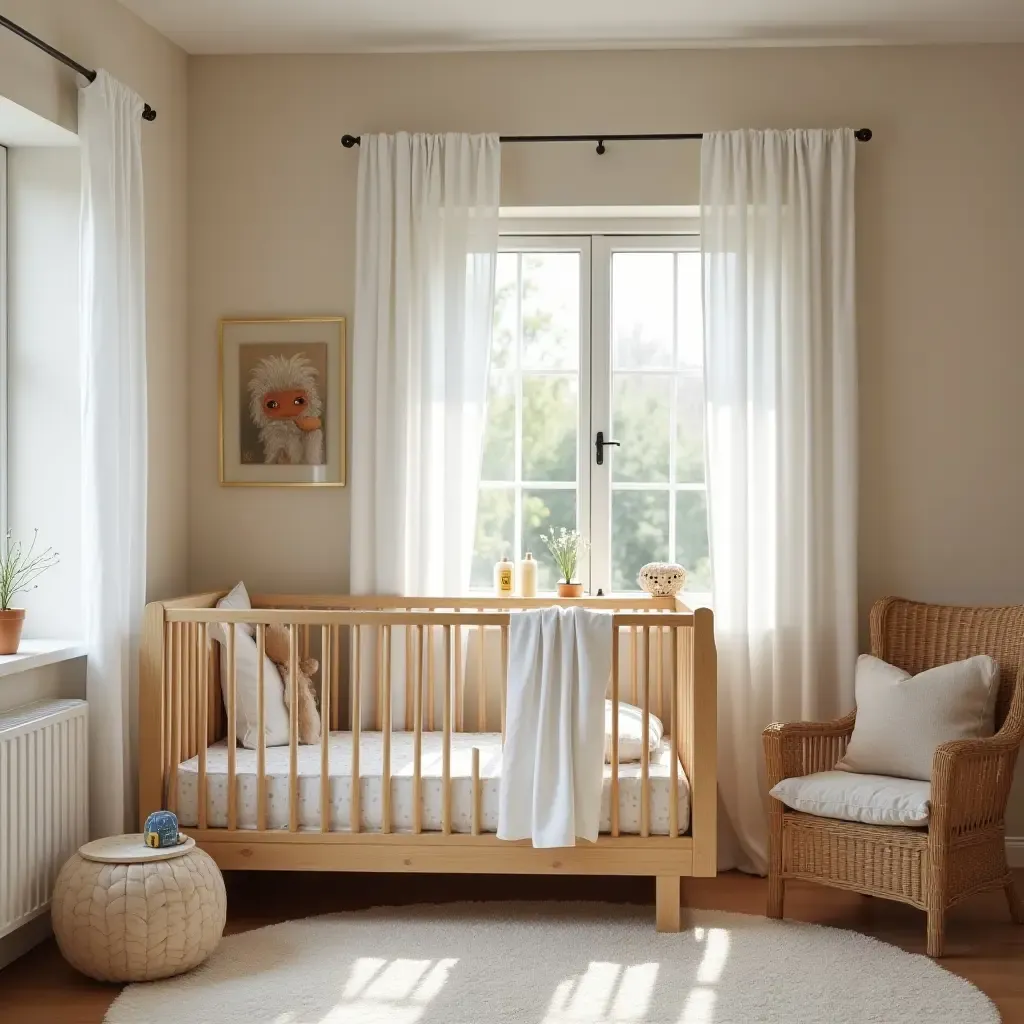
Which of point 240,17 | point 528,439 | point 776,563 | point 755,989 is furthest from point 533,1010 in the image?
point 240,17

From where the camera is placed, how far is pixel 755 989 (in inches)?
104

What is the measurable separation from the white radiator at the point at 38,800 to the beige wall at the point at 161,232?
2.28 feet

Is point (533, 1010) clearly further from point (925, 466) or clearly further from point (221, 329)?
point (221, 329)

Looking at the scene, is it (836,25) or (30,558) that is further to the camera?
(836,25)

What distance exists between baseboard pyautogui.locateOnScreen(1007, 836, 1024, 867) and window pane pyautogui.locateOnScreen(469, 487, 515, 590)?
1831 millimetres

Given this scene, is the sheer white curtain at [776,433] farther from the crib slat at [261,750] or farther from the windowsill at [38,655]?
the windowsill at [38,655]

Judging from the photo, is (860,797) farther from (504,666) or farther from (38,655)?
(38,655)

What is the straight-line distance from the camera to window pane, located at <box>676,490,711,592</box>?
12.6 feet

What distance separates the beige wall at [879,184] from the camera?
12.0 feet

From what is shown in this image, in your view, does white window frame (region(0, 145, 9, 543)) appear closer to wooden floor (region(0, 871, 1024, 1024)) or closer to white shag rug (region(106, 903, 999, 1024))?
wooden floor (region(0, 871, 1024, 1024))

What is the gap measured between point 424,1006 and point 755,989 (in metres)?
0.75

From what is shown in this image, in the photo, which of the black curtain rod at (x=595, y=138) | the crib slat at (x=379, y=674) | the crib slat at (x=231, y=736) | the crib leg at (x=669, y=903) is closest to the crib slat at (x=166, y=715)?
the crib slat at (x=231, y=736)

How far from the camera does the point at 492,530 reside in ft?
12.8

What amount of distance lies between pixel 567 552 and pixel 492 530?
0.30m
